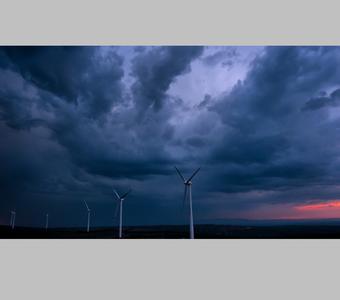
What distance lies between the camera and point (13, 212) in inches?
7672

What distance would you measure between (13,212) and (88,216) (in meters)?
77.1

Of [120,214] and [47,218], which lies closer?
[120,214]

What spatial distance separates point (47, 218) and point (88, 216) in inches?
2568

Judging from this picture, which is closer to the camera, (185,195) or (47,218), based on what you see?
(185,195)

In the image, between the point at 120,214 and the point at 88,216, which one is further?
the point at 88,216

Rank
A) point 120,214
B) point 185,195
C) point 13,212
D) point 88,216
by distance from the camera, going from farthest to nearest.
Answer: point 13,212 < point 88,216 < point 120,214 < point 185,195

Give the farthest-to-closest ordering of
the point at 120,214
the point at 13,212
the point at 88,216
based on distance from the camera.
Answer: the point at 13,212, the point at 88,216, the point at 120,214

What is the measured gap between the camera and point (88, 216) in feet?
483

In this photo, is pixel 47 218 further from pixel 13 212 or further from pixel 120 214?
pixel 120 214

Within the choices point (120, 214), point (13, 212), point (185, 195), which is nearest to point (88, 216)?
point (120, 214)

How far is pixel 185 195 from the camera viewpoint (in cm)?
7206

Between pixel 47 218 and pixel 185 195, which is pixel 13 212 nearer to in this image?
pixel 47 218

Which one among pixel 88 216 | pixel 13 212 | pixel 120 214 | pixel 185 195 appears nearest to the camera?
pixel 185 195

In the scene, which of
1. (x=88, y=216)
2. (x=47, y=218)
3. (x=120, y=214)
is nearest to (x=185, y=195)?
(x=120, y=214)
